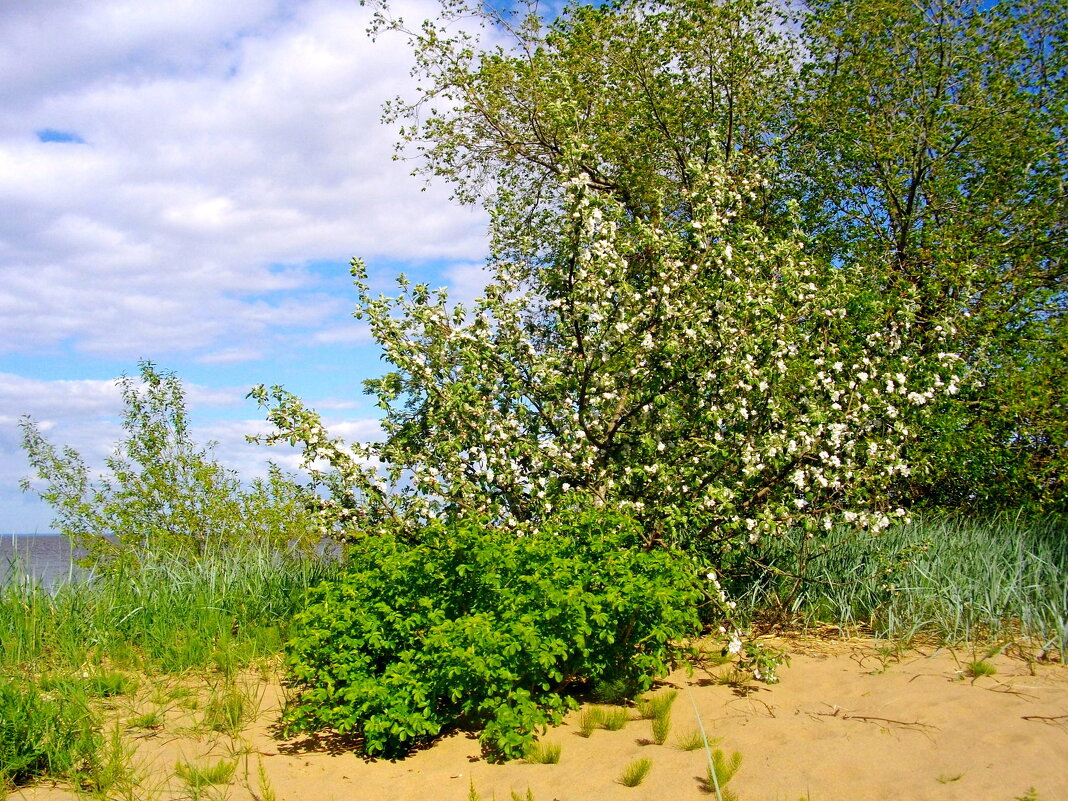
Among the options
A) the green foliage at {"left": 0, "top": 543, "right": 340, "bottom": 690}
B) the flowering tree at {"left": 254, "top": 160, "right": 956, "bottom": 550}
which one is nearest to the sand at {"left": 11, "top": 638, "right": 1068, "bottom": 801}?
the green foliage at {"left": 0, "top": 543, "right": 340, "bottom": 690}

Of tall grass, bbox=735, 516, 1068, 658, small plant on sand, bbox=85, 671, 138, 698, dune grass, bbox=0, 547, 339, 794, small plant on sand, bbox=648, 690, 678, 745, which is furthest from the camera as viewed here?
tall grass, bbox=735, 516, 1068, 658

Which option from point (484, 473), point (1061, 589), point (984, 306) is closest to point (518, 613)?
point (484, 473)

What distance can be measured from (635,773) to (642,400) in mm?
3563

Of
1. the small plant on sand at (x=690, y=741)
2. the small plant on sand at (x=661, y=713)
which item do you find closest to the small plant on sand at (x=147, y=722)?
the small plant on sand at (x=661, y=713)

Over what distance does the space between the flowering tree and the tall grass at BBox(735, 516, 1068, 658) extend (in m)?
0.48

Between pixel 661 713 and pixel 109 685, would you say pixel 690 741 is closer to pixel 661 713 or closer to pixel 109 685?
pixel 661 713

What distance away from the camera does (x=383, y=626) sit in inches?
209

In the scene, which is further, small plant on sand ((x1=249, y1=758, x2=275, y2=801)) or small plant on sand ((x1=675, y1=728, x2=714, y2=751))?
small plant on sand ((x1=675, y1=728, x2=714, y2=751))

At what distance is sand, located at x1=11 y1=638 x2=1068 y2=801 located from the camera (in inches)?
163

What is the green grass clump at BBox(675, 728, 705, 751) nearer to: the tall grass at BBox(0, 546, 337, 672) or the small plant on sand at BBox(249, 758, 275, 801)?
the small plant on sand at BBox(249, 758, 275, 801)

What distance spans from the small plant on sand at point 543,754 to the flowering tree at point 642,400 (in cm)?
218

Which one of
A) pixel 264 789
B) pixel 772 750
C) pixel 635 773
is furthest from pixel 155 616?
pixel 772 750

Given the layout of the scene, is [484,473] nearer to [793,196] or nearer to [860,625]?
[860,625]

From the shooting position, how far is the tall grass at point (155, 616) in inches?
248
